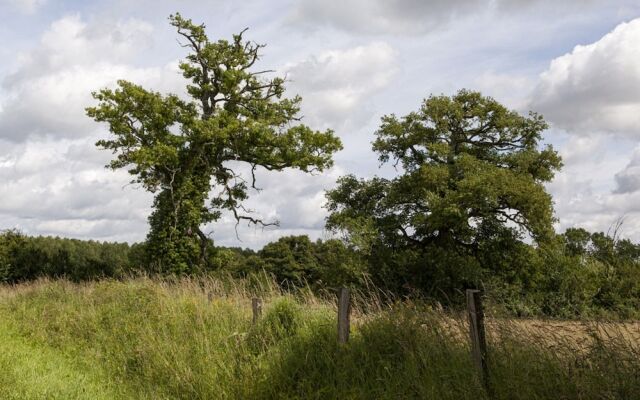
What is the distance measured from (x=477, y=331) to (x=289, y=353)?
3.24m

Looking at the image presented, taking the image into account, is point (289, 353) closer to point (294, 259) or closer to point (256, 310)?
point (256, 310)

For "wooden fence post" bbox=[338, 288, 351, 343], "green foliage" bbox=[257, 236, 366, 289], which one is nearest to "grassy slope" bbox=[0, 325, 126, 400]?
"wooden fence post" bbox=[338, 288, 351, 343]

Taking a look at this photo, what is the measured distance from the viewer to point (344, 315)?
791cm

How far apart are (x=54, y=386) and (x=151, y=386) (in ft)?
5.08

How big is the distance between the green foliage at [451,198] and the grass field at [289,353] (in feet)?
49.9

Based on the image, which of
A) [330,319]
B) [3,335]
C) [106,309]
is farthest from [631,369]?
[3,335]

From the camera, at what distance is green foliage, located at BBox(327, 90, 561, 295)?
27125mm

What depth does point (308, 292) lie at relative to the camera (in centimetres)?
1075

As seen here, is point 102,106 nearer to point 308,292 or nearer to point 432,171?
point 432,171

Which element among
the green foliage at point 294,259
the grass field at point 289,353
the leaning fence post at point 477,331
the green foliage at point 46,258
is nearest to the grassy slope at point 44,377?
the grass field at point 289,353

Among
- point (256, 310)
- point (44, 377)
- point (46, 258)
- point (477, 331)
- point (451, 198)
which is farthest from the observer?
point (46, 258)

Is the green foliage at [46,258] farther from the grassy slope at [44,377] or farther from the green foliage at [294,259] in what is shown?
the grassy slope at [44,377]

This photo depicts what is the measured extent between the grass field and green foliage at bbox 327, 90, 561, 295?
15.2 meters

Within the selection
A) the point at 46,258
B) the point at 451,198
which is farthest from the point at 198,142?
the point at 46,258
